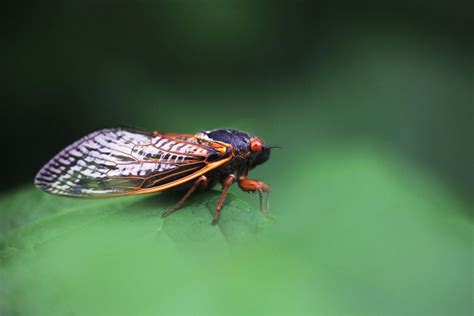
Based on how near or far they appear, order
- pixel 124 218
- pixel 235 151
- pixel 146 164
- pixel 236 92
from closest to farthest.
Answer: pixel 124 218 → pixel 146 164 → pixel 235 151 → pixel 236 92

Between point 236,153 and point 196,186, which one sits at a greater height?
point 236,153

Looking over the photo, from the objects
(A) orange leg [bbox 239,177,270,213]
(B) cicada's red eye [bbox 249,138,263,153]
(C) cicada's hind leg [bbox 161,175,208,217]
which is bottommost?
(A) orange leg [bbox 239,177,270,213]

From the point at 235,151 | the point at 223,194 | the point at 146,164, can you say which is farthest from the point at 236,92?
the point at 223,194

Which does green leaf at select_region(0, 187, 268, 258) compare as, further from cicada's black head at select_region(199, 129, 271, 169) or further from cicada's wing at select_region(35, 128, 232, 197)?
cicada's black head at select_region(199, 129, 271, 169)

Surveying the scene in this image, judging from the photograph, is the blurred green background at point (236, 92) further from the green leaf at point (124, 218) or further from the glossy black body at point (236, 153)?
the glossy black body at point (236, 153)

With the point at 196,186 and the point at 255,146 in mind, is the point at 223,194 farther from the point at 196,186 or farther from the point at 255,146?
the point at 255,146

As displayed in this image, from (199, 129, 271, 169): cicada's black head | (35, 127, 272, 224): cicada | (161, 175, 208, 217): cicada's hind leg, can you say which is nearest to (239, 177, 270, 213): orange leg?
(35, 127, 272, 224): cicada
